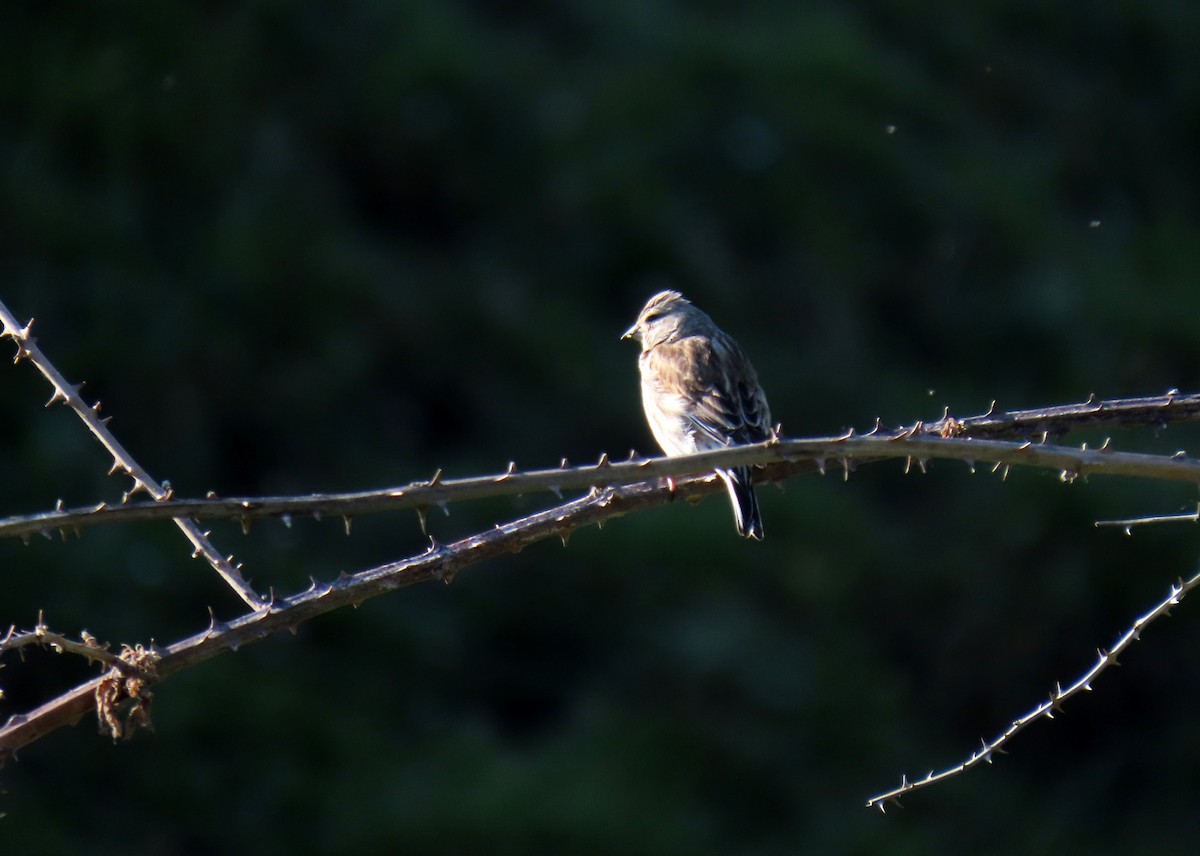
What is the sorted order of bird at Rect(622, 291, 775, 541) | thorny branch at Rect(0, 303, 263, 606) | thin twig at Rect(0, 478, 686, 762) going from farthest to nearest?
1. bird at Rect(622, 291, 775, 541)
2. thorny branch at Rect(0, 303, 263, 606)
3. thin twig at Rect(0, 478, 686, 762)

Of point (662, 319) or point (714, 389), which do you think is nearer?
point (714, 389)

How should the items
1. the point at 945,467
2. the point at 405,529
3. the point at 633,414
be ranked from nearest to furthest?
1. the point at 405,529
2. the point at 633,414
3. the point at 945,467

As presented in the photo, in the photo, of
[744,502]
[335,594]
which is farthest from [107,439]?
[744,502]

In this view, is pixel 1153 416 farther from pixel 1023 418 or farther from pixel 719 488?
pixel 719 488

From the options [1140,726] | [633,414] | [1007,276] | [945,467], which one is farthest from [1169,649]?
[633,414]

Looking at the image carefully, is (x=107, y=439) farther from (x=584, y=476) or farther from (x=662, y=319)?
(x=662, y=319)

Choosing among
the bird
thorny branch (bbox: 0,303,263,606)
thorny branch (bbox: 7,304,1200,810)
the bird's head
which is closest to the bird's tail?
the bird

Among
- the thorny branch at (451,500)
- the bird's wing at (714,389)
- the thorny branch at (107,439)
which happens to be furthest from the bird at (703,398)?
the thorny branch at (107,439)

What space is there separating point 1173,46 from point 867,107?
380 centimetres

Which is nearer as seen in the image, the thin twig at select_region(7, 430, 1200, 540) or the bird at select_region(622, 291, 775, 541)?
the thin twig at select_region(7, 430, 1200, 540)

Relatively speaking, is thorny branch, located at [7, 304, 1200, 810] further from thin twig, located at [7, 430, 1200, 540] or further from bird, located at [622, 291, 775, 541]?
bird, located at [622, 291, 775, 541]

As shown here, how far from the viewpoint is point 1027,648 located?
9.96 meters

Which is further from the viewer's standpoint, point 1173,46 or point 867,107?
point 1173,46

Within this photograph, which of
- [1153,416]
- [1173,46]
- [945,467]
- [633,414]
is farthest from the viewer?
[1173,46]
